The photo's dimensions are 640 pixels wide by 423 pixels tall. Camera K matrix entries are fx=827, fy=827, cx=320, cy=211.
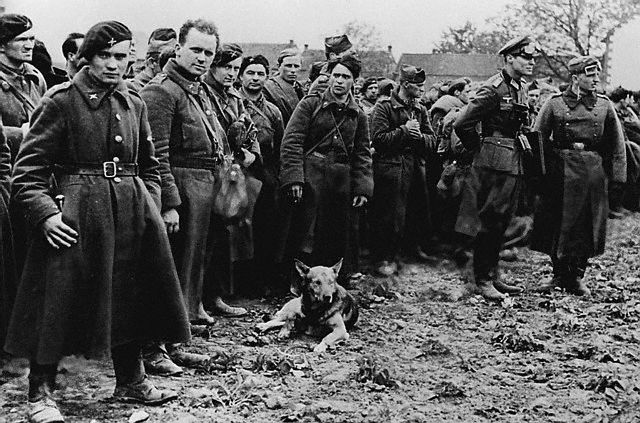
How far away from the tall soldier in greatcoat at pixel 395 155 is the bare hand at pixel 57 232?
18.4 feet

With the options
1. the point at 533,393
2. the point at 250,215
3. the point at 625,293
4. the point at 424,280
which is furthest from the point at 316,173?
the point at 625,293

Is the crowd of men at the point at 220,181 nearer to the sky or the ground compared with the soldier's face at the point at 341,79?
nearer to the ground

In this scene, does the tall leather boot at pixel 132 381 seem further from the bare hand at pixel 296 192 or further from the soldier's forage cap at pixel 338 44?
the soldier's forage cap at pixel 338 44

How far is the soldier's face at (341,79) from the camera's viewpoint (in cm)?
809

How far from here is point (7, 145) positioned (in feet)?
18.1

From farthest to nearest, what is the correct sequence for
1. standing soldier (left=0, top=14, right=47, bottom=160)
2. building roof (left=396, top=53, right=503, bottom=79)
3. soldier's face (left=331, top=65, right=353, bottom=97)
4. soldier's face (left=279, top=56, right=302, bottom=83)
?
building roof (left=396, top=53, right=503, bottom=79) → soldier's face (left=279, top=56, right=302, bottom=83) → soldier's face (left=331, top=65, right=353, bottom=97) → standing soldier (left=0, top=14, right=47, bottom=160)

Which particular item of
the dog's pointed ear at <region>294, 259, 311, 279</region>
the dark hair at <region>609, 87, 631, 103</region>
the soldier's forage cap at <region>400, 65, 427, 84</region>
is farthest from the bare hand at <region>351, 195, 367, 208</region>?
the dark hair at <region>609, 87, 631, 103</region>

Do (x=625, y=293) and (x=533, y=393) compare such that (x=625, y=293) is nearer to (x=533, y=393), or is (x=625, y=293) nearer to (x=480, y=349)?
(x=480, y=349)

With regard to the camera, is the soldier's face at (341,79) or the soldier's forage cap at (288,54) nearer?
the soldier's face at (341,79)

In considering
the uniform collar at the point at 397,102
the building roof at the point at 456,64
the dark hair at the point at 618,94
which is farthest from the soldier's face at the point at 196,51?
the building roof at the point at 456,64

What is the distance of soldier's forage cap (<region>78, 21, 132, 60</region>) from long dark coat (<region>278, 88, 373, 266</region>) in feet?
11.3

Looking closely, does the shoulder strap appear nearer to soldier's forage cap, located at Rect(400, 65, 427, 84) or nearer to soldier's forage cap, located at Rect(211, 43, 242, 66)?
soldier's forage cap, located at Rect(211, 43, 242, 66)

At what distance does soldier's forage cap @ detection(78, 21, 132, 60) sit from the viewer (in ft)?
15.5

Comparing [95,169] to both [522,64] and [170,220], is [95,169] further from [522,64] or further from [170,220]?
[522,64]
